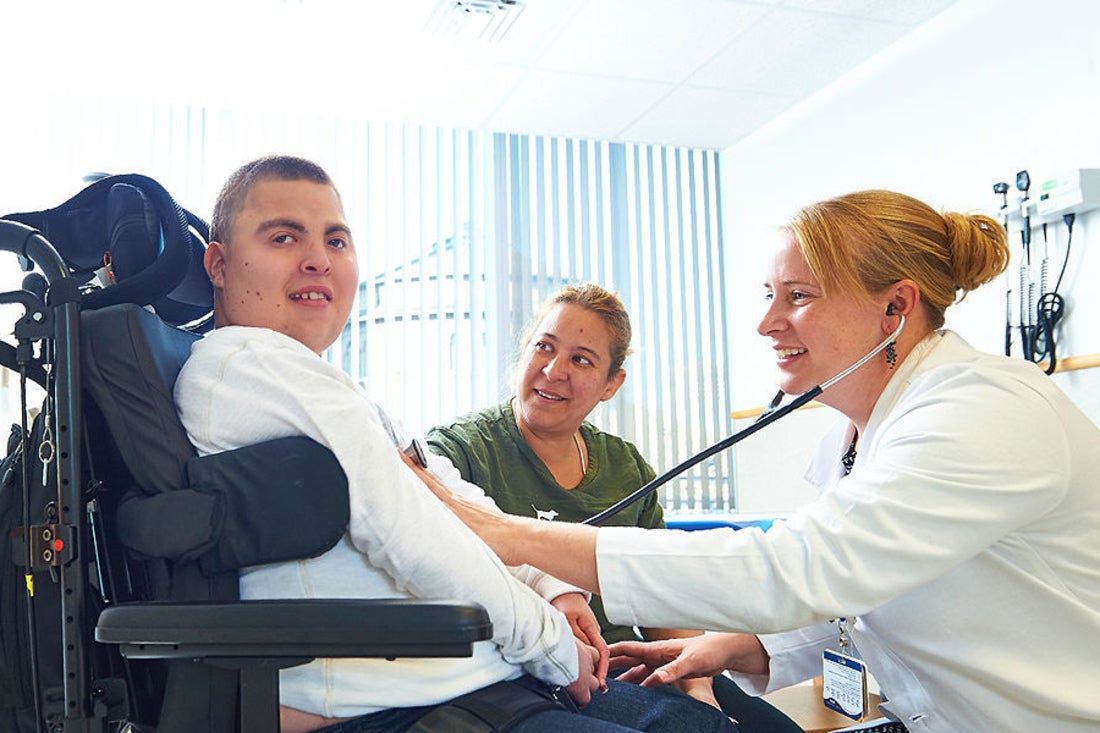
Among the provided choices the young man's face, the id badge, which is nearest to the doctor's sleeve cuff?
the id badge

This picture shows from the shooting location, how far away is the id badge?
1.58m

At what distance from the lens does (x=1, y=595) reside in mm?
1033

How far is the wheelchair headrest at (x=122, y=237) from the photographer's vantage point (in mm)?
1096

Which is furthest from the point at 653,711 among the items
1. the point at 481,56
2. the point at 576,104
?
the point at 576,104

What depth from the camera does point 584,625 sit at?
1.34m

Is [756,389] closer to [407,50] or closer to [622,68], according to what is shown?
[622,68]

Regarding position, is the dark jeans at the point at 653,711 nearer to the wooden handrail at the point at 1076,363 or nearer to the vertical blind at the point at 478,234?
the wooden handrail at the point at 1076,363

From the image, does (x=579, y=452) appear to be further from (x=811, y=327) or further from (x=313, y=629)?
(x=313, y=629)

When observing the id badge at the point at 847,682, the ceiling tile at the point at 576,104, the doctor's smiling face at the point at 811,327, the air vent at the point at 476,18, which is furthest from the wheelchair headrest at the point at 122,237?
the ceiling tile at the point at 576,104

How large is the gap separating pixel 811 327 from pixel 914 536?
0.45 meters

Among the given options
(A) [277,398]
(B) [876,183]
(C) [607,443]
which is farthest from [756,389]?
(A) [277,398]

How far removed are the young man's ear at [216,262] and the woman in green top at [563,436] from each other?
0.62m

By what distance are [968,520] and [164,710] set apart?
0.89 m

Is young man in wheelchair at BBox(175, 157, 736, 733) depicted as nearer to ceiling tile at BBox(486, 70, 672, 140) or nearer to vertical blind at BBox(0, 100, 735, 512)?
ceiling tile at BBox(486, 70, 672, 140)
